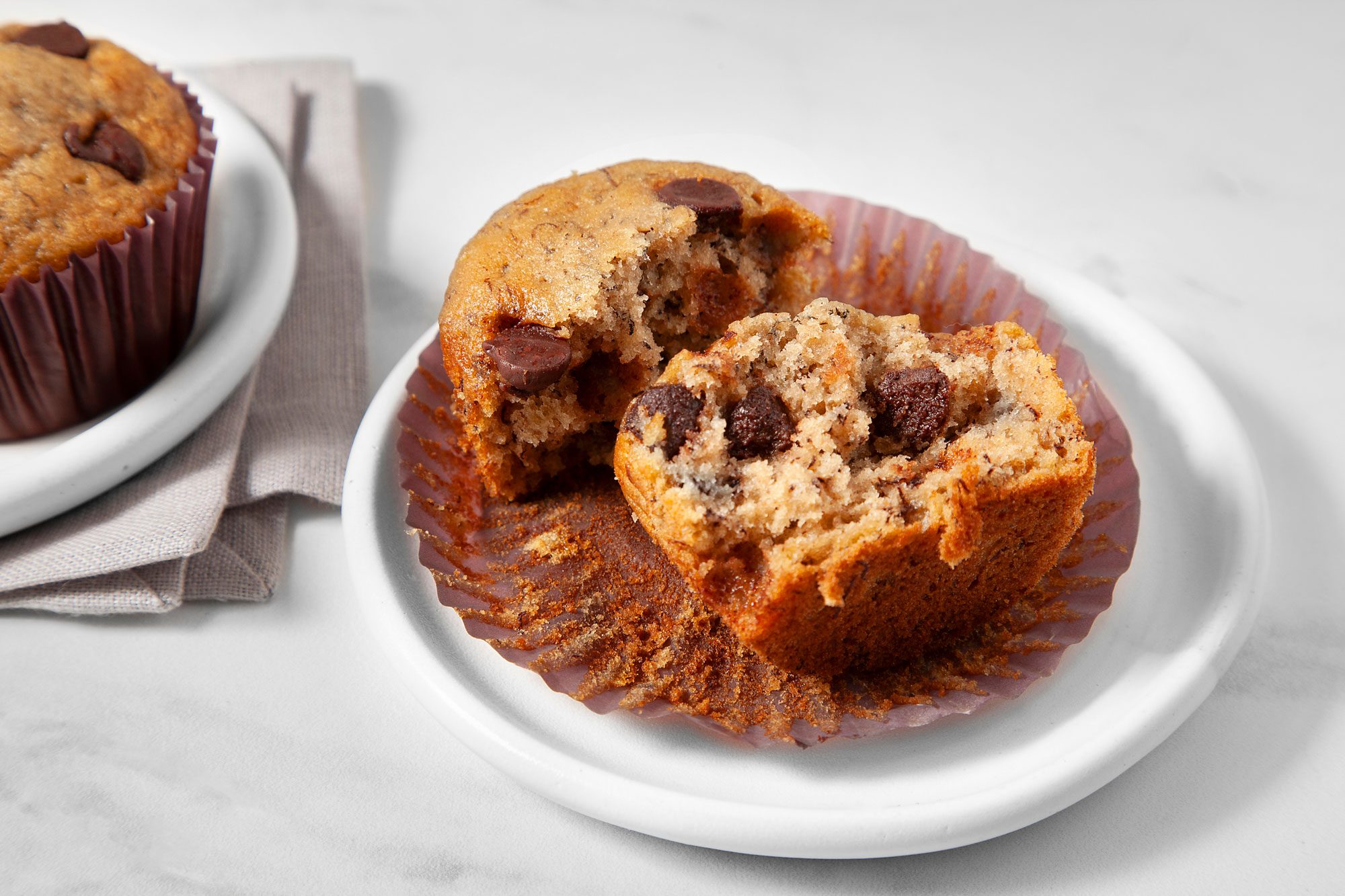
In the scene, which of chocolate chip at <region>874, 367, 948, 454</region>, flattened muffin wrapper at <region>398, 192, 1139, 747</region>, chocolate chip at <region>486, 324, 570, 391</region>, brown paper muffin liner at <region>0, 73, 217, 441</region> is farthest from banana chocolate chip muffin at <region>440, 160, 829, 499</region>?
brown paper muffin liner at <region>0, 73, 217, 441</region>

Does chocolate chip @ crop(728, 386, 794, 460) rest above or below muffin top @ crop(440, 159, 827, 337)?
below

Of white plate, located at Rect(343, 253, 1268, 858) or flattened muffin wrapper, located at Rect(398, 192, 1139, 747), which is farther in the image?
flattened muffin wrapper, located at Rect(398, 192, 1139, 747)

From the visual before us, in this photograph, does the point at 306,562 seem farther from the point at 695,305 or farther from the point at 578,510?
the point at 695,305

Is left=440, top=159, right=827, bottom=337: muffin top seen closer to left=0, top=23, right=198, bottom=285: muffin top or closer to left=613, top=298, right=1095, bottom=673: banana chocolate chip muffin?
left=613, top=298, right=1095, bottom=673: banana chocolate chip muffin

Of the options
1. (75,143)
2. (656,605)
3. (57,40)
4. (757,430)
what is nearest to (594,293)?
(757,430)

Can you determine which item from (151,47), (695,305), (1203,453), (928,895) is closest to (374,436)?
(695,305)
